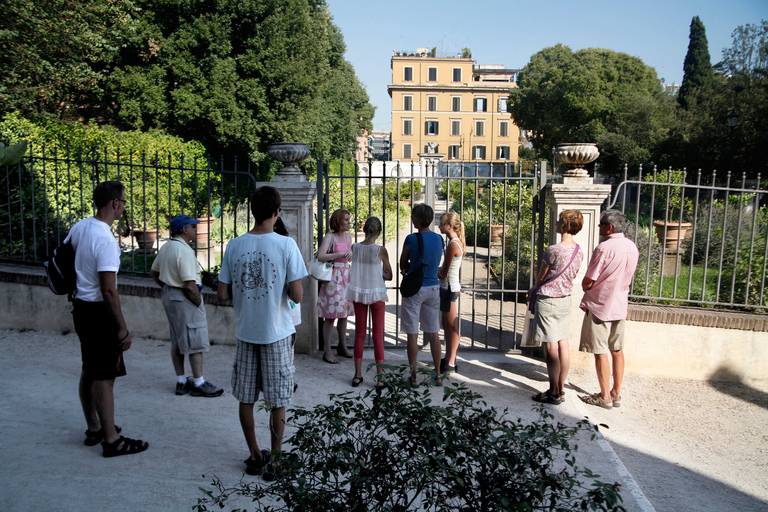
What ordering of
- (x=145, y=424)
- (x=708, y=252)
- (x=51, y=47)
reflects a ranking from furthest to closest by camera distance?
(x=51, y=47)
(x=708, y=252)
(x=145, y=424)

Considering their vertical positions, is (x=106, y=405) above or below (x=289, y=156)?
below

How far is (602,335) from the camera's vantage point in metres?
4.79

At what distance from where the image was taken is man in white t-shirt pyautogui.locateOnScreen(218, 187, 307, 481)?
10.6 feet

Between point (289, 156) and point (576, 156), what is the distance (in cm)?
288

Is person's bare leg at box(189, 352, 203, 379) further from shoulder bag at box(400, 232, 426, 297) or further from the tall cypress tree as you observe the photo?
the tall cypress tree

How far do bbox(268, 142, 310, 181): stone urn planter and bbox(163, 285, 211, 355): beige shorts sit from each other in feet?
5.74

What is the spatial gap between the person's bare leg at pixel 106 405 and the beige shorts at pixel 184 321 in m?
0.96

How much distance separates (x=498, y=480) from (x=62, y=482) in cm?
277

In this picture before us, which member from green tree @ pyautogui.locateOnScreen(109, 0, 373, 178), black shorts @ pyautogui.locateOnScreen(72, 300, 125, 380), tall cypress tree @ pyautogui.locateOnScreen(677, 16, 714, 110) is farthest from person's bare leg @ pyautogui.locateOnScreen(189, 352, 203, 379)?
tall cypress tree @ pyautogui.locateOnScreen(677, 16, 714, 110)

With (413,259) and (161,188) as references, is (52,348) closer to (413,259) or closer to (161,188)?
(413,259)

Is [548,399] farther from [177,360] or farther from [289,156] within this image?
[289,156]

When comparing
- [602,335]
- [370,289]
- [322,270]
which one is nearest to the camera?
[602,335]

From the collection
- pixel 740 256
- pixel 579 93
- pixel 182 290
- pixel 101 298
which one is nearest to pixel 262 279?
pixel 101 298

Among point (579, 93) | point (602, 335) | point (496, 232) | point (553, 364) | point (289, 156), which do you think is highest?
point (579, 93)
